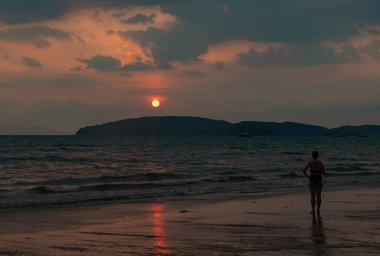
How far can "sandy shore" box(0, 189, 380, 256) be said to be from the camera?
43.0ft

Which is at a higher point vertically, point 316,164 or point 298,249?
point 316,164

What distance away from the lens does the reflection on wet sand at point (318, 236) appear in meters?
12.8

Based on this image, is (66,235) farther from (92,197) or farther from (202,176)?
(202,176)

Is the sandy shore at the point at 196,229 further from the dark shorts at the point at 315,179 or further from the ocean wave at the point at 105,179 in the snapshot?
the ocean wave at the point at 105,179

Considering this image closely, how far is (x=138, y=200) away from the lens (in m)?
26.3

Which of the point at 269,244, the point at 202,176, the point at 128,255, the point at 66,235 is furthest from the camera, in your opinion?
the point at 202,176

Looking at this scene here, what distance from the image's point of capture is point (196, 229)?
53.0 feet

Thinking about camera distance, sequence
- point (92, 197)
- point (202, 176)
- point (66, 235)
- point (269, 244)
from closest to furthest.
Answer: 1. point (269, 244)
2. point (66, 235)
3. point (92, 197)
4. point (202, 176)

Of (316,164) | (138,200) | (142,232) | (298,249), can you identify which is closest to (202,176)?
(138,200)

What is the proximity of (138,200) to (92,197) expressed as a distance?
2.71m

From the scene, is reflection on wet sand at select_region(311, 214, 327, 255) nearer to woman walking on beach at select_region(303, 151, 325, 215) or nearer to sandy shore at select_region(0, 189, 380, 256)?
sandy shore at select_region(0, 189, 380, 256)

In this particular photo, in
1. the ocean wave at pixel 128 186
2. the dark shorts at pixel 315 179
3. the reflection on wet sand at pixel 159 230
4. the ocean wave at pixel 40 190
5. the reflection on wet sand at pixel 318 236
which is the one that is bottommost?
the ocean wave at pixel 128 186

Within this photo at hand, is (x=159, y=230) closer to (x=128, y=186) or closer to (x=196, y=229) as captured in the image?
(x=196, y=229)

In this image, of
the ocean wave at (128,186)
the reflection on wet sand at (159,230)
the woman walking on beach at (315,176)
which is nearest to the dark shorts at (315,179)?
the woman walking on beach at (315,176)
